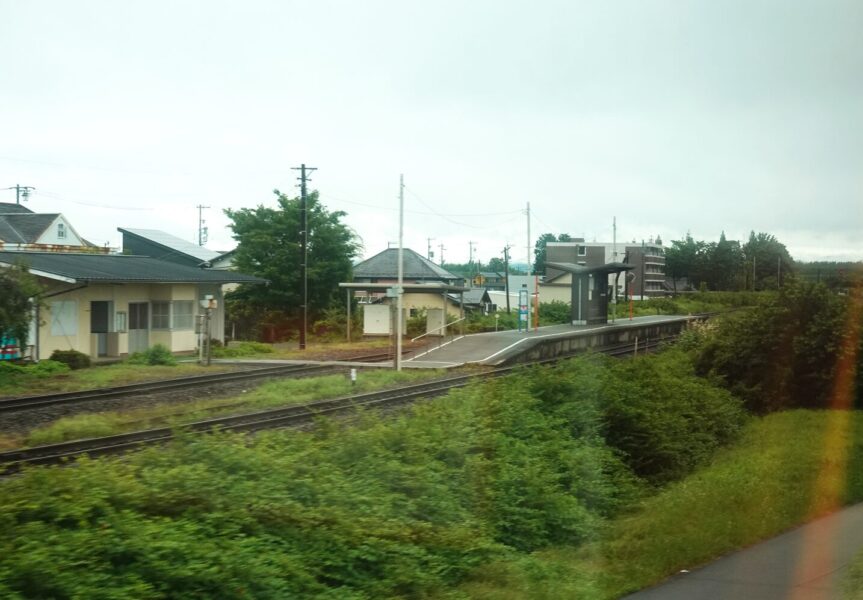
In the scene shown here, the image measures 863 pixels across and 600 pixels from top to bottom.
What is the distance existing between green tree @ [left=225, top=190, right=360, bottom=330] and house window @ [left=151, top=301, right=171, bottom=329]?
9560mm

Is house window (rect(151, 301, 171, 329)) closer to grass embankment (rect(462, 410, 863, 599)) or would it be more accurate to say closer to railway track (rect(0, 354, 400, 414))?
railway track (rect(0, 354, 400, 414))

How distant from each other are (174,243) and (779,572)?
187 feet

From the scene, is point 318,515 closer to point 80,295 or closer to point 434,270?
point 80,295

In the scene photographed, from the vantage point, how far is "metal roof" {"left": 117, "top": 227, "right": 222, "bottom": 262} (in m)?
58.8

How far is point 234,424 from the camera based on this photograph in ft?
53.6

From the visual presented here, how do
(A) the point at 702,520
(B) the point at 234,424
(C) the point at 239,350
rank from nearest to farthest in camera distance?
(A) the point at 702,520 < (B) the point at 234,424 < (C) the point at 239,350

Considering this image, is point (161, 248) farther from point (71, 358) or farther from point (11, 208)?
point (71, 358)

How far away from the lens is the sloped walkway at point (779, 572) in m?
7.43

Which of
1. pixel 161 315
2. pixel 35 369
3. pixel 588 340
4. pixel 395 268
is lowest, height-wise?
pixel 35 369

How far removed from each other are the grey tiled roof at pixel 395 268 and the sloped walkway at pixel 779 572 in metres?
39.5

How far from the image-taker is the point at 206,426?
15.9m

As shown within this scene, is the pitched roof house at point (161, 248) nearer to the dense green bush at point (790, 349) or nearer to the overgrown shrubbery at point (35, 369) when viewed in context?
the overgrown shrubbery at point (35, 369)

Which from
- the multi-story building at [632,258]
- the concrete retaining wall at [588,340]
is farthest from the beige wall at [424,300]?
the multi-story building at [632,258]

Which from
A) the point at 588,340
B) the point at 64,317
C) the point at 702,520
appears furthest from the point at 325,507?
the point at 588,340
